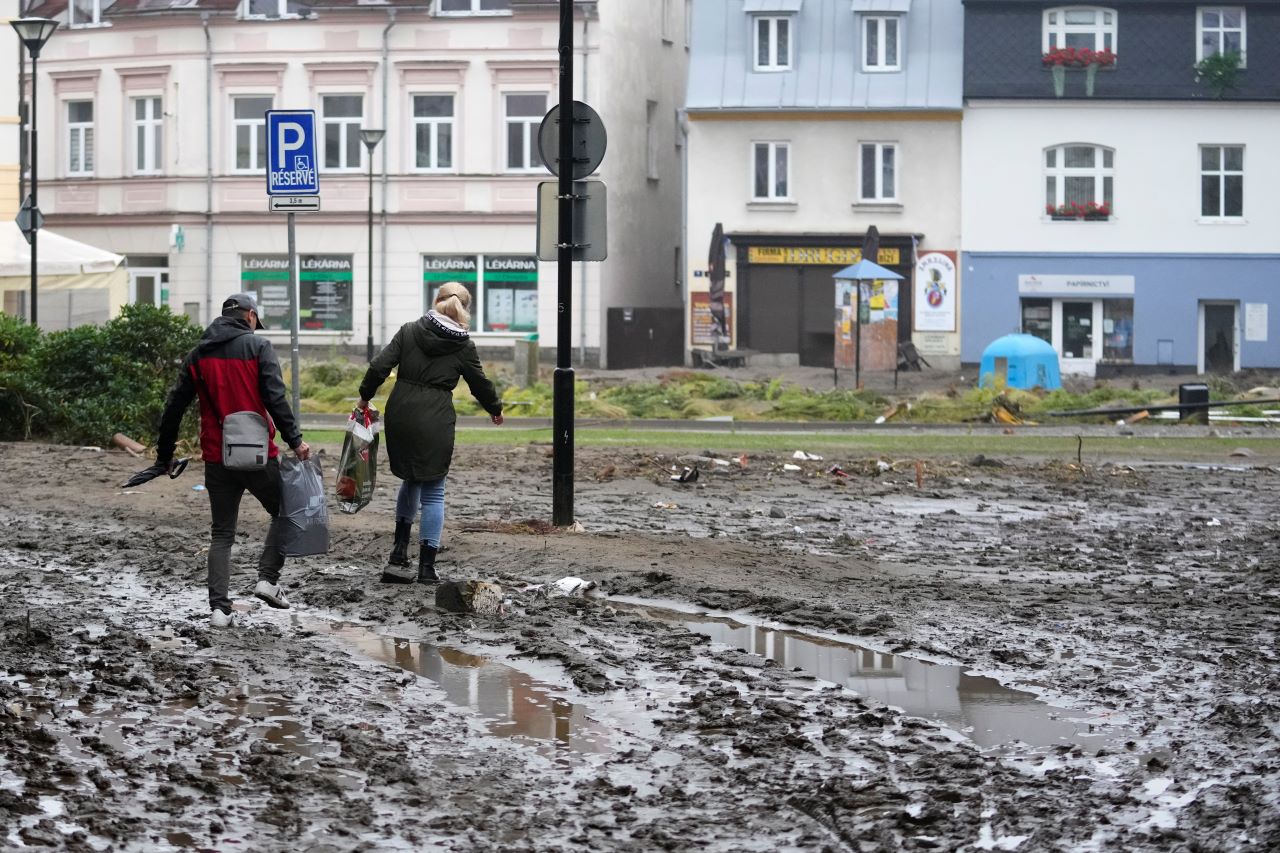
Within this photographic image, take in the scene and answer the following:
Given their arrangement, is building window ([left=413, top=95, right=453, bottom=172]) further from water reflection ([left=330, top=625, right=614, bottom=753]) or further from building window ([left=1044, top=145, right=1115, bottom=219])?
water reflection ([left=330, top=625, right=614, bottom=753])

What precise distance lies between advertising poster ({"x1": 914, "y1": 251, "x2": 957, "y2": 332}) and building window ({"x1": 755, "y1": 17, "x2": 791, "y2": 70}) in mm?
6163

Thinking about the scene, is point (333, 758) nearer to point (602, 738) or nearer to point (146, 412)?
point (602, 738)

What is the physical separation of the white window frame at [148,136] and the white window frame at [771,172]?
607 inches

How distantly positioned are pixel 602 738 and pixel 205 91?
44285 mm

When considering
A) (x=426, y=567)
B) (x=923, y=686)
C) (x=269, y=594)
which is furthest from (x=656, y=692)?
(x=426, y=567)

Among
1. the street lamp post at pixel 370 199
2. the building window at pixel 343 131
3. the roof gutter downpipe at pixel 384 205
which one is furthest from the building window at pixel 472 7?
the street lamp post at pixel 370 199

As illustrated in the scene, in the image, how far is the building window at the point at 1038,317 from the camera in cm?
4638

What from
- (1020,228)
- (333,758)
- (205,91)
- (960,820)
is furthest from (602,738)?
(205,91)

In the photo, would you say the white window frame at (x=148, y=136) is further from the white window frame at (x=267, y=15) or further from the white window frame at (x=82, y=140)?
the white window frame at (x=267, y=15)

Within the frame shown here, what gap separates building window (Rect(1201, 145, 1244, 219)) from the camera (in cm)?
4631

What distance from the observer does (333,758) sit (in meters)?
6.43

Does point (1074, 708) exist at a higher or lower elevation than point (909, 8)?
lower

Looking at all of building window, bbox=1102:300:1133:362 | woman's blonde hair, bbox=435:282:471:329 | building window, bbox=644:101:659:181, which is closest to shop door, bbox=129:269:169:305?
building window, bbox=644:101:659:181

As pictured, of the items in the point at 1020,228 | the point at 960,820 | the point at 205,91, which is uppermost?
the point at 205,91
